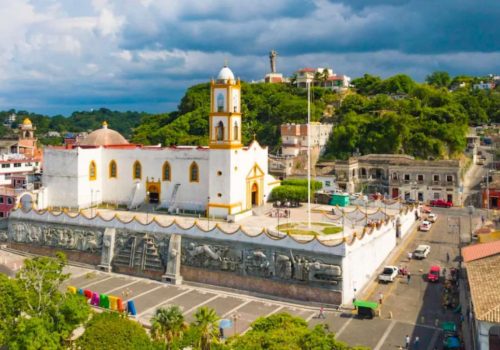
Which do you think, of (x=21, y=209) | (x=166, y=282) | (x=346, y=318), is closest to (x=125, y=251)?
(x=166, y=282)

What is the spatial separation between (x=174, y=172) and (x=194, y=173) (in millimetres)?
1730

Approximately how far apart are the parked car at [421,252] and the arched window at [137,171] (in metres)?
20.7

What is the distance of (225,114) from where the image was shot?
120 feet

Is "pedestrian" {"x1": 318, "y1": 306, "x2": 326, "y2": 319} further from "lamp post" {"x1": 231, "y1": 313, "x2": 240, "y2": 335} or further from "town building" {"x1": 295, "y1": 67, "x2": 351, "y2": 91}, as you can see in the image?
"town building" {"x1": 295, "y1": 67, "x2": 351, "y2": 91}

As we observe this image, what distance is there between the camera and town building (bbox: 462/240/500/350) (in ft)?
53.9

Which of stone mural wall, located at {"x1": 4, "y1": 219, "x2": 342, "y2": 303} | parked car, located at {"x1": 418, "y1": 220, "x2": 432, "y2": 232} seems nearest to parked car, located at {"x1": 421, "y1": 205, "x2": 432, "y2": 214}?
parked car, located at {"x1": 418, "y1": 220, "x2": 432, "y2": 232}

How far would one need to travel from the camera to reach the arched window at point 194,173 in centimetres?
3850

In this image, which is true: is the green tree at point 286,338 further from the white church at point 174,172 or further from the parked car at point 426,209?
the parked car at point 426,209

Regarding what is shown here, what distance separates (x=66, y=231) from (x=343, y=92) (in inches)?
2232

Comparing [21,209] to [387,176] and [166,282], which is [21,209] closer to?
[166,282]

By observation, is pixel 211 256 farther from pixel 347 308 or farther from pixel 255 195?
pixel 255 195

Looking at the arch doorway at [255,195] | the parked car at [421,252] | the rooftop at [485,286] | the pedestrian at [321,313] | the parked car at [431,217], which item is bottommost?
the pedestrian at [321,313]

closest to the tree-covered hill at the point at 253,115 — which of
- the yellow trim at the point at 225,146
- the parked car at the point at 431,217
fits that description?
the parked car at the point at 431,217

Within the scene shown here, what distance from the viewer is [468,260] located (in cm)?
2303
